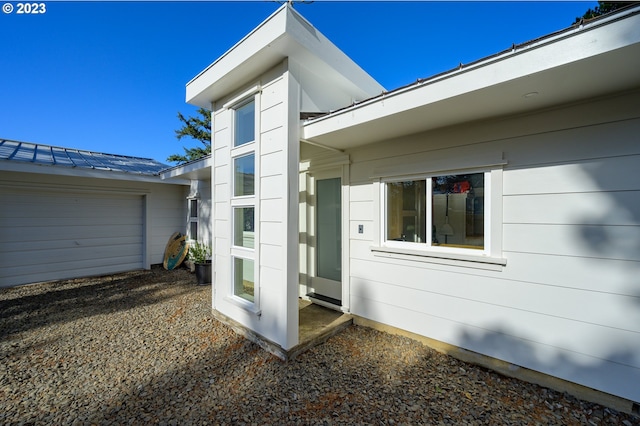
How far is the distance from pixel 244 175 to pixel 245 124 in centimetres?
73

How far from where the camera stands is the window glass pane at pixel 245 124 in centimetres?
338

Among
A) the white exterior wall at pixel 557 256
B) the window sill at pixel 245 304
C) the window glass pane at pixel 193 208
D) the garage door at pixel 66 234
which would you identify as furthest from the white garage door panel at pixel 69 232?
the white exterior wall at pixel 557 256

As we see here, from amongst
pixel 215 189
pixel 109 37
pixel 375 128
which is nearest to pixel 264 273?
pixel 215 189

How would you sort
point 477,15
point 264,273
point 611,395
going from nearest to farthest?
1. point 611,395
2. point 264,273
3. point 477,15

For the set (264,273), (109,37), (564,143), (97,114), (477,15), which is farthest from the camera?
(97,114)

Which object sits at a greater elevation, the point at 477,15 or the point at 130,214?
the point at 477,15

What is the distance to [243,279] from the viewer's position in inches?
140

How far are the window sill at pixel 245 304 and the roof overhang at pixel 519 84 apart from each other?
2.34 metres

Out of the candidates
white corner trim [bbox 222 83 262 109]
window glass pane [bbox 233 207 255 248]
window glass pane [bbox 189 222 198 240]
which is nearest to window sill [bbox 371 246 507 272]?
window glass pane [bbox 233 207 255 248]

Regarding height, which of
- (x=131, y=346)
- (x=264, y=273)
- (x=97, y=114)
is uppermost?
(x=97, y=114)

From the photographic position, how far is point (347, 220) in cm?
384

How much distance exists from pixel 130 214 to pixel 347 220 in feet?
22.1

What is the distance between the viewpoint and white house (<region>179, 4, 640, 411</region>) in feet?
6.55

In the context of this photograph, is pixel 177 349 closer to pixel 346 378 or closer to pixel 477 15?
pixel 346 378
